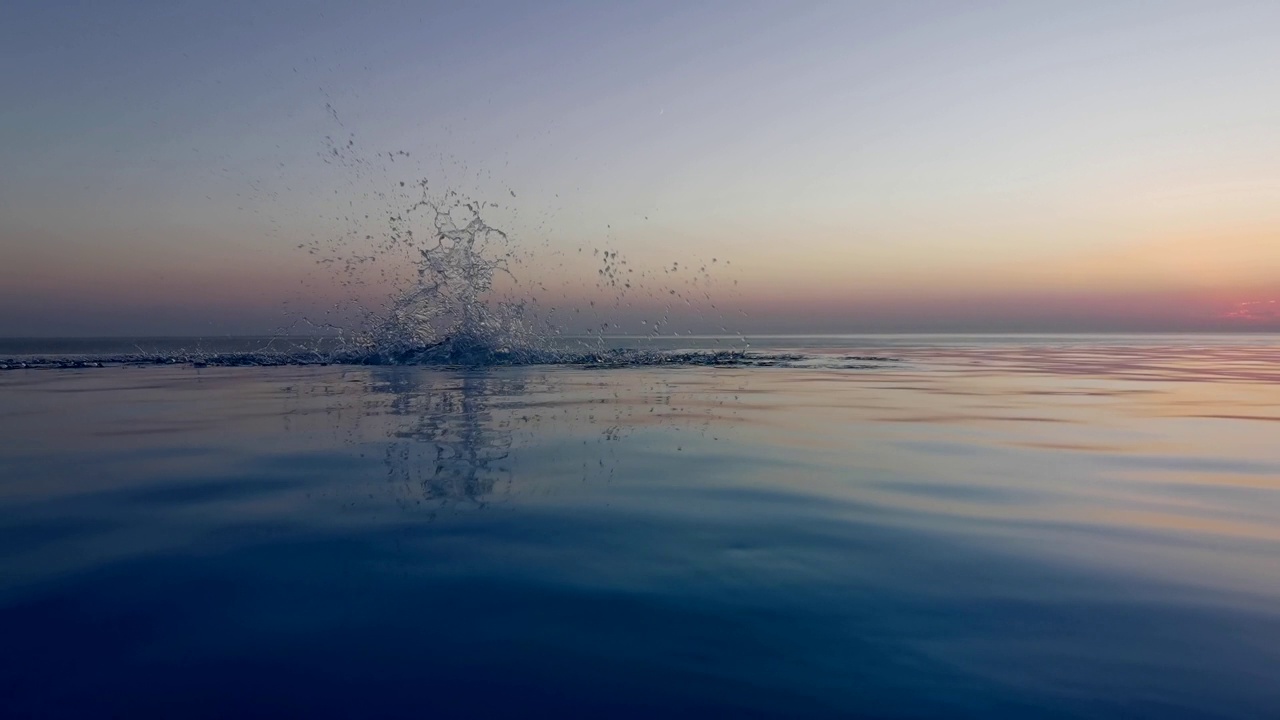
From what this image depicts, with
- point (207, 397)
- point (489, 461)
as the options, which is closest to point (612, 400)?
point (489, 461)

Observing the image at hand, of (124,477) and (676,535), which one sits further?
(124,477)

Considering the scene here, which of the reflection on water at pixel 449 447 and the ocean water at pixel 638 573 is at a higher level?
the reflection on water at pixel 449 447

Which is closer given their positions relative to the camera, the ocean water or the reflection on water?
the ocean water

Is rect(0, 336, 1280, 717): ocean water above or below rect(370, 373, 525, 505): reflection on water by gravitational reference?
below

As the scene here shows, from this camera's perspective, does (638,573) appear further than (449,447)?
No

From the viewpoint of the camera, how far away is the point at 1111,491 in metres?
6.14

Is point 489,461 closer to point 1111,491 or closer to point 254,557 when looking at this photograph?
point 254,557

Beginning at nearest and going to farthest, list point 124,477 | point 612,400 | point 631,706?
point 631,706
point 124,477
point 612,400

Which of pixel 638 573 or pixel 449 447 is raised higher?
pixel 449 447

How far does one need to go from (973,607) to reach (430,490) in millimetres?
4069

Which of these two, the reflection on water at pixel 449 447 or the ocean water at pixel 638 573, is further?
the reflection on water at pixel 449 447

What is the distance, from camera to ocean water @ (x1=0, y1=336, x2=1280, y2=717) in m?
2.82

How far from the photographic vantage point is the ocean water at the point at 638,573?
2.82 m

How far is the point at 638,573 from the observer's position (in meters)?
4.04
